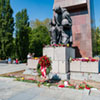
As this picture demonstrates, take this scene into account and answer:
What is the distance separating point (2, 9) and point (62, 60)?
1915 centimetres

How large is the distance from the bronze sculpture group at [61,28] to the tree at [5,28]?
14452 millimetres

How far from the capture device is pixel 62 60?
6168 mm

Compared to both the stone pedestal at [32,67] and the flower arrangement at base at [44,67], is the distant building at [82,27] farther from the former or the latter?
the flower arrangement at base at [44,67]

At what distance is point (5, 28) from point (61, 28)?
51.8 feet

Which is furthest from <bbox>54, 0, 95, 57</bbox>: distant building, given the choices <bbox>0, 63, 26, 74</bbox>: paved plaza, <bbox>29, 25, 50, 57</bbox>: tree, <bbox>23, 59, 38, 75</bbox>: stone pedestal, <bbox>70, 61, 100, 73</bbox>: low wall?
<bbox>29, 25, 50, 57</bbox>: tree

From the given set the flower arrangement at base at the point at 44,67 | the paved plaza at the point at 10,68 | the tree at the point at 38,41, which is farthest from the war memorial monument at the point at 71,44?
the tree at the point at 38,41

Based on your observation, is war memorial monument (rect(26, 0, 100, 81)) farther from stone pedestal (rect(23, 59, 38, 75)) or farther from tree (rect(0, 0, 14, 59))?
tree (rect(0, 0, 14, 59))

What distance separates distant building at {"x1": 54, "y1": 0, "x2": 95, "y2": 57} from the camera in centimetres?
1016

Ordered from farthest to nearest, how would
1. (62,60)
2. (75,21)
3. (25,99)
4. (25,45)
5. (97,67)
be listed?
(25,45) → (75,21) → (62,60) → (97,67) → (25,99)

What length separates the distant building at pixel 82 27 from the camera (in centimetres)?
1016

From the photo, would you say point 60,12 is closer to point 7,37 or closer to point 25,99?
point 25,99

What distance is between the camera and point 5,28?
2019cm

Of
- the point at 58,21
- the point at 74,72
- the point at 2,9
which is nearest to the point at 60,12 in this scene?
the point at 58,21

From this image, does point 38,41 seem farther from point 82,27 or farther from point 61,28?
point 61,28
